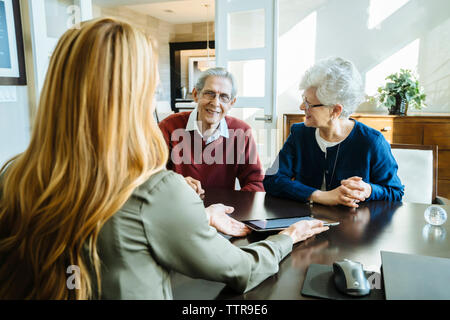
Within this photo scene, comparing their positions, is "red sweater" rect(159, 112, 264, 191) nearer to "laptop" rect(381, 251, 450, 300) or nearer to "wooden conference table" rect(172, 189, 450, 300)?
"wooden conference table" rect(172, 189, 450, 300)

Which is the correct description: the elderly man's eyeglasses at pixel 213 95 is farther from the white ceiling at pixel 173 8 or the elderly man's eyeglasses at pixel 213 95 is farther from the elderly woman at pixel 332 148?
the white ceiling at pixel 173 8

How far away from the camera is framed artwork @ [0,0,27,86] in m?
1.96

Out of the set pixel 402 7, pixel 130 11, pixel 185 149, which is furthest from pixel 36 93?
pixel 130 11

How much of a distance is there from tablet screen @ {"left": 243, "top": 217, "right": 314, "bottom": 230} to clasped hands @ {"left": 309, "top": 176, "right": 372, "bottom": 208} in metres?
0.27

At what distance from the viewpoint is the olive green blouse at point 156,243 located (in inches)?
24.6

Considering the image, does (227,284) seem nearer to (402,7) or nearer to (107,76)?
(107,76)

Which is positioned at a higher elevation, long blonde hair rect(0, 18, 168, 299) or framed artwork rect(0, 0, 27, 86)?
framed artwork rect(0, 0, 27, 86)

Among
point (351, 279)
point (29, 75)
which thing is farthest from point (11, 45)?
point (351, 279)

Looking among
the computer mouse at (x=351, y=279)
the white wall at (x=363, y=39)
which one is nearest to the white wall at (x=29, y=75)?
the computer mouse at (x=351, y=279)

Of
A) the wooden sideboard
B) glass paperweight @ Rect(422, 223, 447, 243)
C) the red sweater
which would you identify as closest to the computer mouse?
glass paperweight @ Rect(422, 223, 447, 243)

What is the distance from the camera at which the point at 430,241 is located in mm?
1058

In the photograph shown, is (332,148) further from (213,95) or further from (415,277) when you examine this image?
(415,277)

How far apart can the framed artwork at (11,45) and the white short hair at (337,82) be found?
1695 millimetres

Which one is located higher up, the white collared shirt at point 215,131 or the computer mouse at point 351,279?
the white collared shirt at point 215,131
